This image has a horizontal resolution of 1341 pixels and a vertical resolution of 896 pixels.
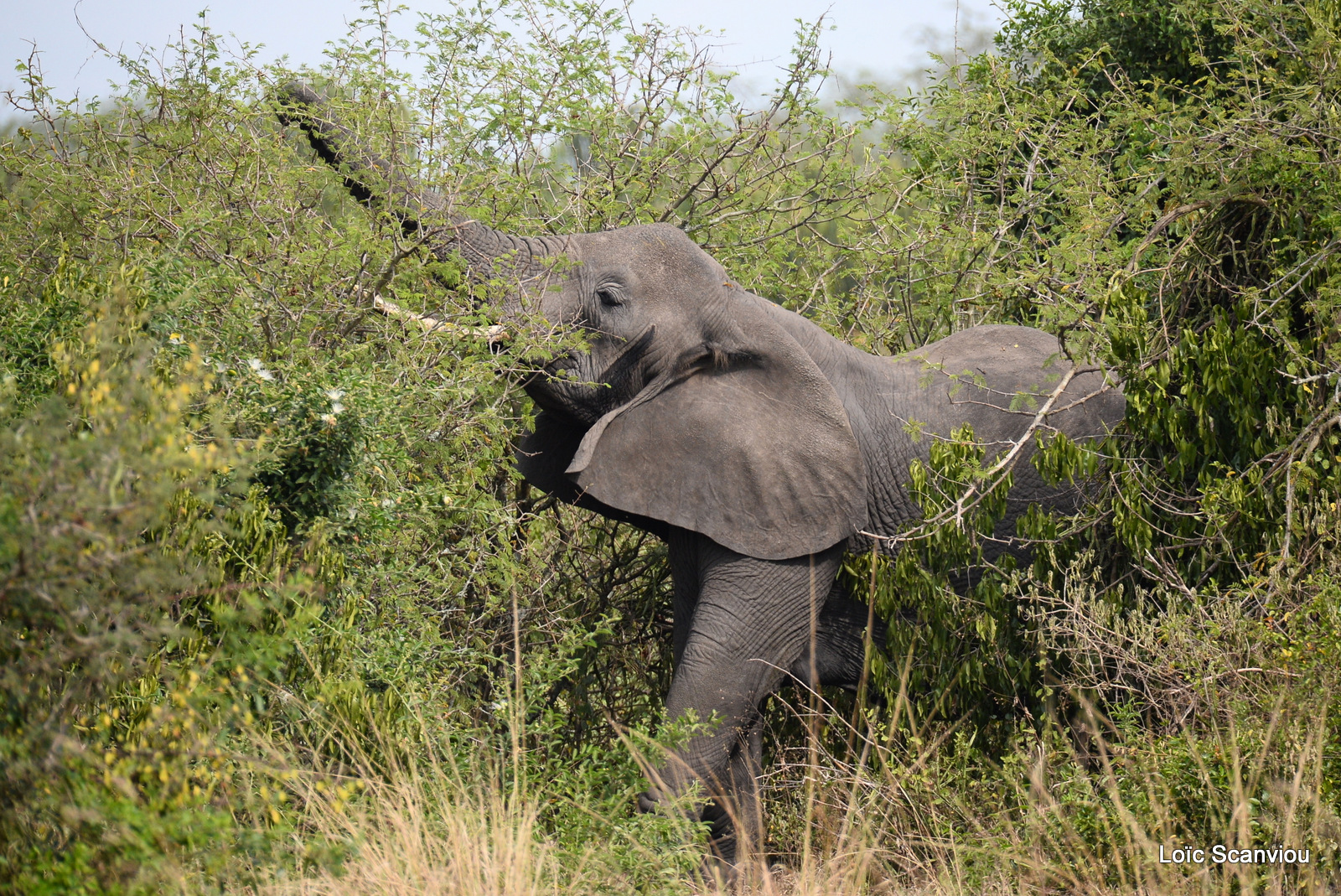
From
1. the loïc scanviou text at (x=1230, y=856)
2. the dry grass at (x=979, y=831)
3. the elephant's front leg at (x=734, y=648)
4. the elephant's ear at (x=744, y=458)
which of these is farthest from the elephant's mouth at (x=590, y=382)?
the loïc scanviou text at (x=1230, y=856)

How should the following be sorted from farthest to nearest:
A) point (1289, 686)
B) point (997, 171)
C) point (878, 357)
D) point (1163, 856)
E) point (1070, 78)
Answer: point (997, 171)
point (1070, 78)
point (878, 357)
point (1289, 686)
point (1163, 856)

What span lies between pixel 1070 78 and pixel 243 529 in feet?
18.4

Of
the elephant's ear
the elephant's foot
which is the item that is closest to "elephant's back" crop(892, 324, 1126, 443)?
the elephant's ear

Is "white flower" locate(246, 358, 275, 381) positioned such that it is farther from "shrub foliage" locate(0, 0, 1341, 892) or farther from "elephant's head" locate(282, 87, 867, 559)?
"elephant's head" locate(282, 87, 867, 559)

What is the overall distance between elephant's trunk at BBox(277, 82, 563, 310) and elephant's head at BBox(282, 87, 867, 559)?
0.01 meters

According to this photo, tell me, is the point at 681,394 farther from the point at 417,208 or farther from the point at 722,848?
the point at 722,848

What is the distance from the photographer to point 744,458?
573 centimetres

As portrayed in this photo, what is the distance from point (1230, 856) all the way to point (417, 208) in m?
3.93

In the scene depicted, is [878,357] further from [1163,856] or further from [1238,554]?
[1163,856]

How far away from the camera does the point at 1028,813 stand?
4.28 meters

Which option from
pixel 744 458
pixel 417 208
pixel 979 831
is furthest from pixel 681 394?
pixel 979 831

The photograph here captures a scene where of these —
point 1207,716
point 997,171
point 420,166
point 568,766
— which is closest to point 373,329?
point 420,166

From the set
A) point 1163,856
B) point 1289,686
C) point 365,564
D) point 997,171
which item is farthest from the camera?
point 997,171

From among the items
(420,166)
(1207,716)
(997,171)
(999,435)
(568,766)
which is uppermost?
(997,171)
